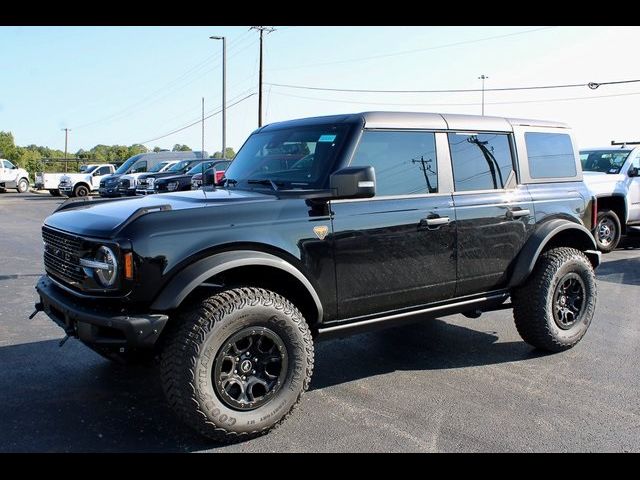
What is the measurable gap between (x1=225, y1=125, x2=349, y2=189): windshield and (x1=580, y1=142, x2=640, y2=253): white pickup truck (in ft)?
24.7

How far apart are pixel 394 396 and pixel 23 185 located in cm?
3206

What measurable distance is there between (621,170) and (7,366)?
1039 centimetres

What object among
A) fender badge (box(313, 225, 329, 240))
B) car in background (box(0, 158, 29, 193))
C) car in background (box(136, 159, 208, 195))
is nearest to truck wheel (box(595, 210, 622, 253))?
fender badge (box(313, 225, 329, 240))

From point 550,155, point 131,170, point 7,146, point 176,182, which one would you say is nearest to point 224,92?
point 131,170

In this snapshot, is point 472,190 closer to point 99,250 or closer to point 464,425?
point 464,425

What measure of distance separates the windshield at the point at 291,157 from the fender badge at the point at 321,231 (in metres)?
0.35

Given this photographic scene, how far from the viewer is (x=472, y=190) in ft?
15.1

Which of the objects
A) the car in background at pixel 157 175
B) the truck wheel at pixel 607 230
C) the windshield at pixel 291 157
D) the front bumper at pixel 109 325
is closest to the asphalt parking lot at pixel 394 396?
the front bumper at pixel 109 325

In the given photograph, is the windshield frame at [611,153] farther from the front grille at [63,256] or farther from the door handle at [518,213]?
the front grille at [63,256]

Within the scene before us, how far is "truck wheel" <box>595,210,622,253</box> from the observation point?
Answer: 34.7 ft

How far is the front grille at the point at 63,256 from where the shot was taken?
3.50m

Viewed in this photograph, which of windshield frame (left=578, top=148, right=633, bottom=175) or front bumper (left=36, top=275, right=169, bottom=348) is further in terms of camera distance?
windshield frame (left=578, top=148, right=633, bottom=175)

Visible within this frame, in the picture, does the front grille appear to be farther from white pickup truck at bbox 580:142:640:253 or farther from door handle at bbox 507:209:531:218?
white pickup truck at bbox 580:142:640:253
